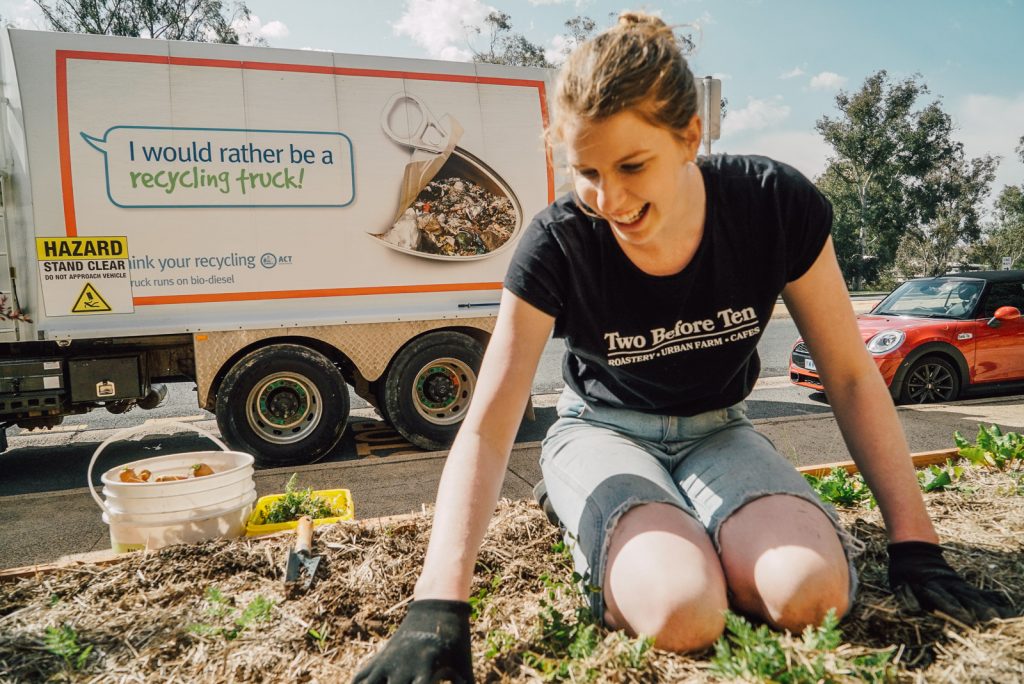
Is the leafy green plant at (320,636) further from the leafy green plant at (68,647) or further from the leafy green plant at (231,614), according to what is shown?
the leafy green plant at (68,647)

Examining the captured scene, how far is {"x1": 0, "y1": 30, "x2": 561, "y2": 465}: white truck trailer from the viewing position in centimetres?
527

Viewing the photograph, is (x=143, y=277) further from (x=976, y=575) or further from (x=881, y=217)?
(x=881, y=217)

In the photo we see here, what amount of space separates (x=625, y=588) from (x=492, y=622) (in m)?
0.52

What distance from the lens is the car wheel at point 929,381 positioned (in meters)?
7.96

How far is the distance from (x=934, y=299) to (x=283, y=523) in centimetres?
866

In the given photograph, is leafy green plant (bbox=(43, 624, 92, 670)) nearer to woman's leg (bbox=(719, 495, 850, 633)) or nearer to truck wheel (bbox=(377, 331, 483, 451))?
woman's leg (bbox=(719, 495, 850, 633))

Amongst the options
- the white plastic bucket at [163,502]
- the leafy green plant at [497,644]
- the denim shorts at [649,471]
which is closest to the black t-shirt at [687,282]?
the denim shorts at [649,471]

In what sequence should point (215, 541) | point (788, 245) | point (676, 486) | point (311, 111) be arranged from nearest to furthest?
point (788, 245)
point (676, 486)
point (215, 541)
point (311, 111)

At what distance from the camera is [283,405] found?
591 cm

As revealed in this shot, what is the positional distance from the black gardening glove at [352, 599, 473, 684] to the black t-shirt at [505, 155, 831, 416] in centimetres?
84

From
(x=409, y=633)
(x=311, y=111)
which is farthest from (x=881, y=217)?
(x=409, y=633)

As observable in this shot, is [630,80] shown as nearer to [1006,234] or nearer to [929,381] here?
[929,381]

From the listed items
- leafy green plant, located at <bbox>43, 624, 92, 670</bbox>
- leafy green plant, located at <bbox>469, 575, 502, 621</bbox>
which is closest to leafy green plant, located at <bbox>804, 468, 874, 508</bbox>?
leafy green plant, located at <bbox>469, 575, 502, 621</bbox>

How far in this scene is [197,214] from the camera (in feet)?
18.2
